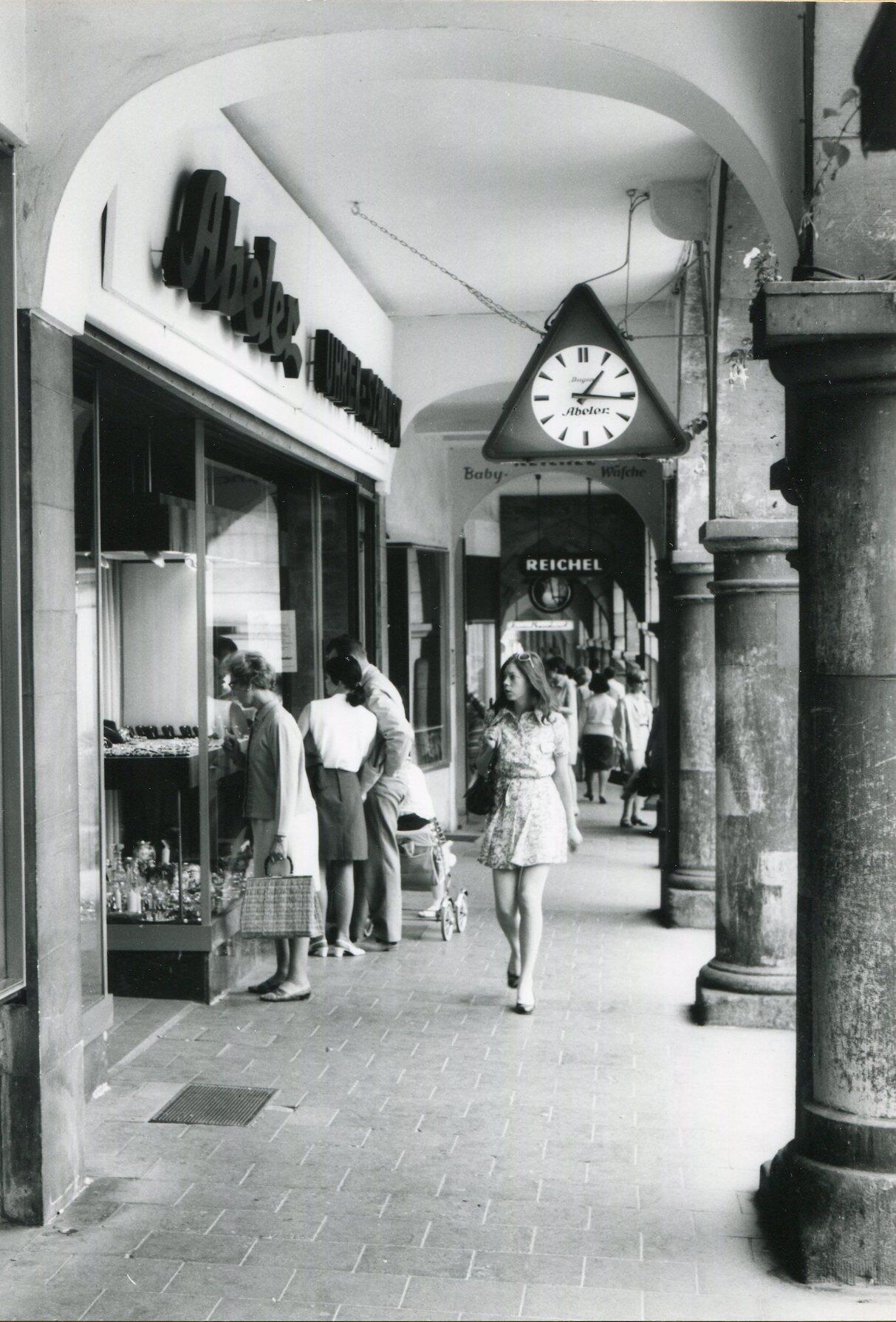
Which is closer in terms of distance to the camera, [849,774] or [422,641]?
[849,774]

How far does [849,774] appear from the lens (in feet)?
13.2

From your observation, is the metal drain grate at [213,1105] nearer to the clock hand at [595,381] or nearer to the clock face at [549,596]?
the clock hand at [595,381]

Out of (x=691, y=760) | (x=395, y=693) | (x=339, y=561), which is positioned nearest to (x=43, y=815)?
(x=395, y=693)

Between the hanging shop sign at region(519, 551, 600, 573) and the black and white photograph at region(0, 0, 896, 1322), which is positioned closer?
the black and white photograph at region(0, 0, 896, 1322)

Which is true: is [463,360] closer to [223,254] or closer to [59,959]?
[223,254]

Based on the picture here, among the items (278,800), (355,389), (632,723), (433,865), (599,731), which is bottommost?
(433,865)

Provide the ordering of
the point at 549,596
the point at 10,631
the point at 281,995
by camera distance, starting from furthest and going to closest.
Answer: the point at 549,596
the point at 281,995
the point at 10,631

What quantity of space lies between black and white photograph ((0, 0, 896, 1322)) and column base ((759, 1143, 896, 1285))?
0.04 ft

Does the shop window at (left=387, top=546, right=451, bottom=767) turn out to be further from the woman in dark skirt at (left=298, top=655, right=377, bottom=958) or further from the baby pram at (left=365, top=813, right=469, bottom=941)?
the woman in dark skirt at (left=298, top=655, right=377, bottom=958)

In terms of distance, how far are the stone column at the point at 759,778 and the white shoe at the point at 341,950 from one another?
8.16ft

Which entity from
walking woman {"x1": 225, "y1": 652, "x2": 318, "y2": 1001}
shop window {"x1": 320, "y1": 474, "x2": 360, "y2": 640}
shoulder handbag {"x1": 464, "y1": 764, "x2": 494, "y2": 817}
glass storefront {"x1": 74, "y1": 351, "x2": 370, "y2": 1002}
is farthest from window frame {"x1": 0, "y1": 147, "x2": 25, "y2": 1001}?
shop window {"x1": 320, "y1": 474, "x2": 360, "y2": 640}

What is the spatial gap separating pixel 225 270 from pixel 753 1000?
14.1 feet

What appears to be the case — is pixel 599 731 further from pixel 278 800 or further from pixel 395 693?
pixel 278 800

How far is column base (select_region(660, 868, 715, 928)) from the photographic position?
9641mm
